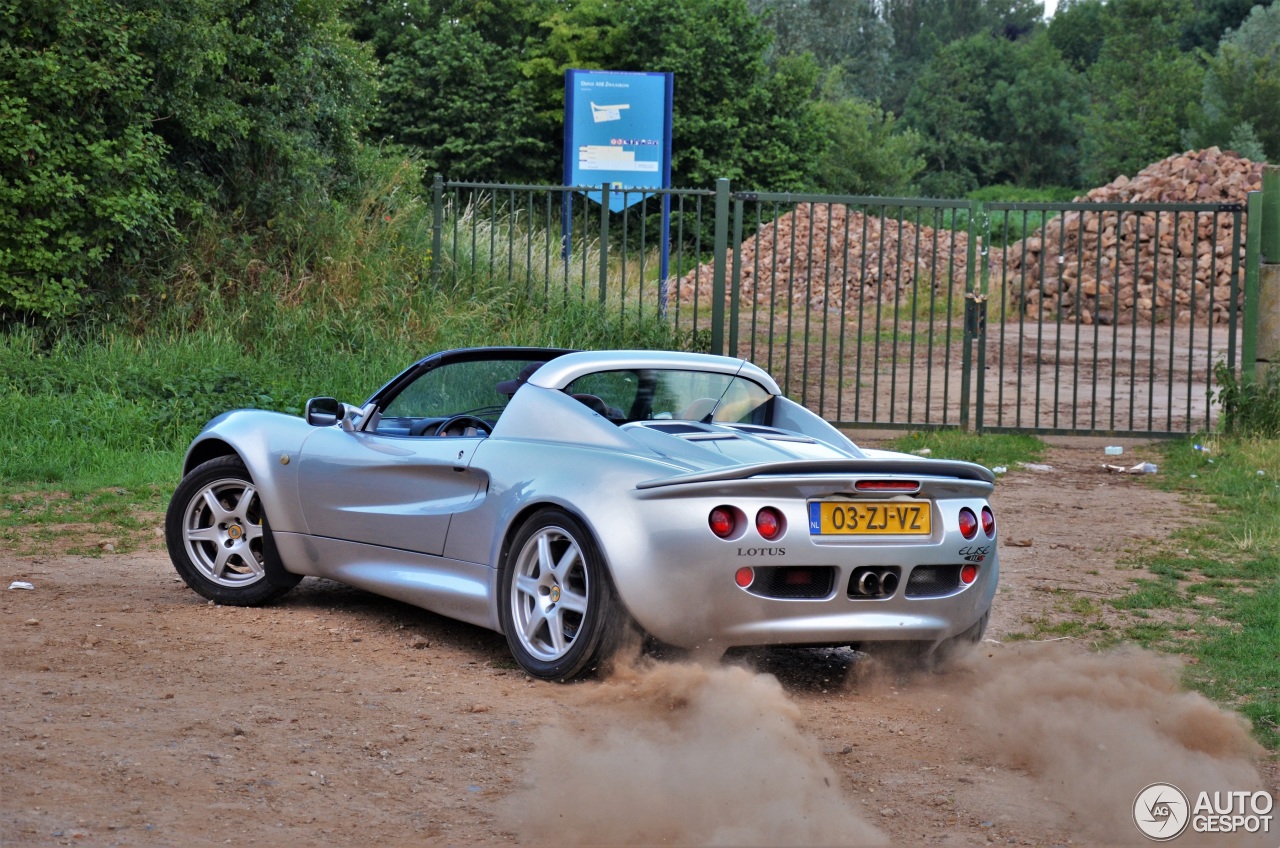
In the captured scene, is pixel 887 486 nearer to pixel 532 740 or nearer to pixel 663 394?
pixel 663 394

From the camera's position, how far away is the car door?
19.6 feet

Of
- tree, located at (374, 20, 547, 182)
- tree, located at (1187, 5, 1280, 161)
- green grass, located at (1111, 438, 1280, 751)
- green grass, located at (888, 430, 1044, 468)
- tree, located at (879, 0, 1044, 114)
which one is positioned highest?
tree, located at (879, 0, 1044, 114)

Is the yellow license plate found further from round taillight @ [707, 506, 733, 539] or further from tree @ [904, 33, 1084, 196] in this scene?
tree @ [904, 33, 1084, 196]

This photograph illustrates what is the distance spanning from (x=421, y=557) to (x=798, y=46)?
247 feet

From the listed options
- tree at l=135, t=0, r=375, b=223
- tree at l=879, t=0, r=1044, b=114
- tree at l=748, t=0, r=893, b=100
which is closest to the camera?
tree at l=135, t=0, r=375, b=223

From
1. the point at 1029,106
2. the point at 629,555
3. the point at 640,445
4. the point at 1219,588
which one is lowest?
the point at 1219,588

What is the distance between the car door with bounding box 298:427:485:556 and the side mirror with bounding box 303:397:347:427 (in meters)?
0.04

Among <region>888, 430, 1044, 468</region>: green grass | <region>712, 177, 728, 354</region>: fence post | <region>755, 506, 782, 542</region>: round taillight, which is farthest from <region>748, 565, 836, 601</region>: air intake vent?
<region>712, 177, 728, 354</region>: fence post

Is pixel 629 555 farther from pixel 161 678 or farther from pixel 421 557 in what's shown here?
pixel 161 678

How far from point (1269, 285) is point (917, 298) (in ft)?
28.5

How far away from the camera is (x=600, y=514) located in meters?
5.19

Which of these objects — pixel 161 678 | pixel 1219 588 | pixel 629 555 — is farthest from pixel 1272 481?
pixel 161 678

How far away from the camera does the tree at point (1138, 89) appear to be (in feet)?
212

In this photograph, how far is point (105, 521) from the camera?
9156 mm
